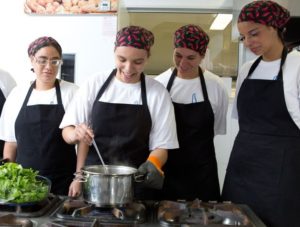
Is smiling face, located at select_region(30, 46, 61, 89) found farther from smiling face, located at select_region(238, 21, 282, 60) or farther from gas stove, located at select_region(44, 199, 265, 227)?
smiling face, located at select_region(238, 21, 282, 60)

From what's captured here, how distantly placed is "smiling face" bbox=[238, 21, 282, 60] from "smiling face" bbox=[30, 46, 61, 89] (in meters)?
0.90

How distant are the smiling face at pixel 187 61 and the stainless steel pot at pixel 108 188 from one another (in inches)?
34.5

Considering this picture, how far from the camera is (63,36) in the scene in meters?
3.06

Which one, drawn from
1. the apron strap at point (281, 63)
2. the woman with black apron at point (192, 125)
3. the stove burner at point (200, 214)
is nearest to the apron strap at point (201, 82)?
the woman with black apron at point (192, 125)

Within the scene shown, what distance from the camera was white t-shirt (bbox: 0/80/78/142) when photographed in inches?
72.8

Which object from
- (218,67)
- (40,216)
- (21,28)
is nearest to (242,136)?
(40,216)

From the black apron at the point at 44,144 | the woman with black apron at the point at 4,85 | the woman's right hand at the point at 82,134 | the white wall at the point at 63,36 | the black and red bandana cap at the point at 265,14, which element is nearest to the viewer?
the woman's right hand at the point at 82,134

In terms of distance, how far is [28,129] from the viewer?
181 cm

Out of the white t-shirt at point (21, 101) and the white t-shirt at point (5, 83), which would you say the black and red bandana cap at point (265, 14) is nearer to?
the white t-shirt at point (21, 101)

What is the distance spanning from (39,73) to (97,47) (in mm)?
1249

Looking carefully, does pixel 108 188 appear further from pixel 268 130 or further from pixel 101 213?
pixel 268 130

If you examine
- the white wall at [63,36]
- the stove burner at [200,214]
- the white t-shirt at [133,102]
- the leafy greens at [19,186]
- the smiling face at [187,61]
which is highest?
the white wall at [63,36]

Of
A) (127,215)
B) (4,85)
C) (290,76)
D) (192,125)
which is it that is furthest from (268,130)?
(4,85)

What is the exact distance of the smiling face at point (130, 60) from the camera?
149 centimetres
